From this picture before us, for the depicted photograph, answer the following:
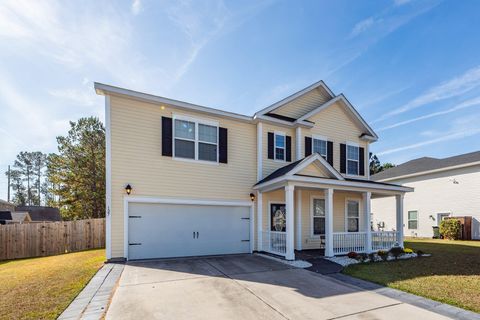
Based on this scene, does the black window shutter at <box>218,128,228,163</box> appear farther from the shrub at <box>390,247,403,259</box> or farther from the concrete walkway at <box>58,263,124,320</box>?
the shrub at <box>390,247,403,259</box>

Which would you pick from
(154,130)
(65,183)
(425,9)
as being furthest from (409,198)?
(65,183)

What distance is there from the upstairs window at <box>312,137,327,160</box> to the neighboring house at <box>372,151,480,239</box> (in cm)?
1164

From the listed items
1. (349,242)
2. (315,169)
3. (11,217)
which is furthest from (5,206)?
(349,242)

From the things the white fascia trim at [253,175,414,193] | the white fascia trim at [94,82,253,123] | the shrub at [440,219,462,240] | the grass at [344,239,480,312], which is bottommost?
the shrub at [440,219,462,240]

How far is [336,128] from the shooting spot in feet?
43.8

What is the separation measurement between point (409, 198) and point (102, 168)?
88.6ft

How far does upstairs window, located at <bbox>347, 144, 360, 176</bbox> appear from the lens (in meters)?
13.5

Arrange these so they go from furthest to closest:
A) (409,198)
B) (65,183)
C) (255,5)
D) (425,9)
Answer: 1. (65,183)
2. (409,198)
3. (425,9)
4. (255,5)

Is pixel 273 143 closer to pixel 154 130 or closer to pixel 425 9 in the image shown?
pixel 154 130

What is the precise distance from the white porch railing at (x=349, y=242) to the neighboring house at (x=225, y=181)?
0.15ft

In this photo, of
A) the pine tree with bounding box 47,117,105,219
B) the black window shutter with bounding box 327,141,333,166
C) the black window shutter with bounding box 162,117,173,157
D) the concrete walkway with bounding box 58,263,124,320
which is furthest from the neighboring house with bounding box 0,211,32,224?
the black window shutter with bounding box 327,141,333,166

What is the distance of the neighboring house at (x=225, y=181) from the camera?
8938 mm

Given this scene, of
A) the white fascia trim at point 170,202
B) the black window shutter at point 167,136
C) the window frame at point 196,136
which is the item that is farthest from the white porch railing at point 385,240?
the black window shutter at point 167,136

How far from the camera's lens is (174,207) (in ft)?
31.4
